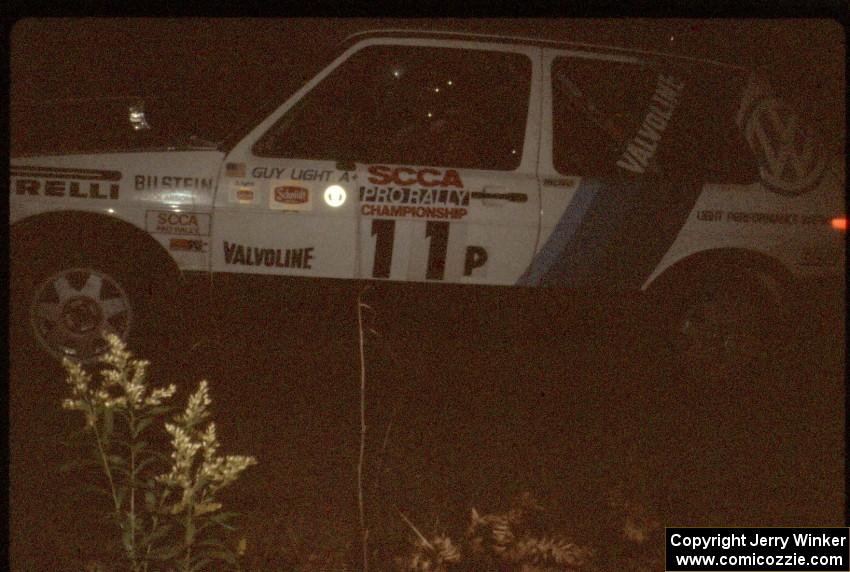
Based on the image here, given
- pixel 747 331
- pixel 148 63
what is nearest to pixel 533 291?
pixel 747 331

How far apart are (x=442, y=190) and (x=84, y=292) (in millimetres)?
1869

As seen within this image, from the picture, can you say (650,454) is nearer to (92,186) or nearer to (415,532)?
(415,532)

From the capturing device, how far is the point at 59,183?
4.84 meters

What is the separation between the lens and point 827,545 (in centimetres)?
363

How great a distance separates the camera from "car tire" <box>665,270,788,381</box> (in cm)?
539

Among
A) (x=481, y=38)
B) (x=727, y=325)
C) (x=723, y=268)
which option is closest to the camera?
(x=481, y=38)

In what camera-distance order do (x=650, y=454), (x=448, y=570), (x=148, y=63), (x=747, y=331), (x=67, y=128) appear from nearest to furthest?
(x=448, y=570) → (x=650, y=454) → (x=67, y=128) → (x=747, y=331) → (x=148, y=63)

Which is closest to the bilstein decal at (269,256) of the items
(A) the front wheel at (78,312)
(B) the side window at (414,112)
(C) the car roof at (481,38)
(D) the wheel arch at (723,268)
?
(B) the side window at (414,112)

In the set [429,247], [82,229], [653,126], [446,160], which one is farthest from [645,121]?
[82,229]

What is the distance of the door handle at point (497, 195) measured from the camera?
4938 mm

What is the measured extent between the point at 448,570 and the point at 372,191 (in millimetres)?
2105

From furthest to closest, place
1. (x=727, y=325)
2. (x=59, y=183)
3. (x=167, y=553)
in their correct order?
(x=727, y=325)
(x=59, y=183)
(x=167, y=553)

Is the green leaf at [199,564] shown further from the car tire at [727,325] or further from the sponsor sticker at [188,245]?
the car tire at [727,325]

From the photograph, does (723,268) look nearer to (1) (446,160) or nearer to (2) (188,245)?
(1) (446,160)
